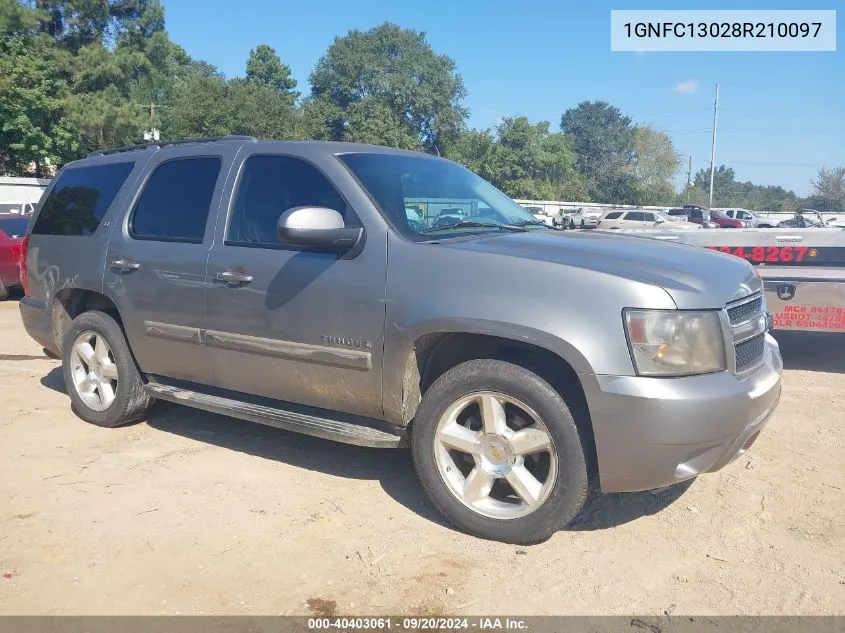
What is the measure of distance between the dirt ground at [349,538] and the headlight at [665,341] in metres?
0.89

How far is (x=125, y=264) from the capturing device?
4.68 meters

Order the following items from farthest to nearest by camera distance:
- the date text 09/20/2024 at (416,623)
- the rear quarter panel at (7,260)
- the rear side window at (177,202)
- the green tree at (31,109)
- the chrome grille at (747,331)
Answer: the green tree at (31,109), the rear quarter panel at (7,260), the rear side window at (177,202), the chrome grille at (747,331), the date text 09/20/2024 at (416,623)

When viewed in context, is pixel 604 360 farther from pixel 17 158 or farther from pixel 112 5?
pixel 112 5

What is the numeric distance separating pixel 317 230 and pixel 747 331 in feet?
6.81

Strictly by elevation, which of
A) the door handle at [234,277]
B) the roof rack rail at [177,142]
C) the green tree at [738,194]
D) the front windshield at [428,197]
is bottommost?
the green tree at [738,194]

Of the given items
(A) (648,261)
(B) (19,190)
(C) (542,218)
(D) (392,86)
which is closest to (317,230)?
(A) (648,261)

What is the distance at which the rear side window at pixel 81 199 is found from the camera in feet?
16.6

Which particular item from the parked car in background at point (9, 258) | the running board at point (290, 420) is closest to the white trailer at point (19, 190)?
the parked car in background at point (9, 258)

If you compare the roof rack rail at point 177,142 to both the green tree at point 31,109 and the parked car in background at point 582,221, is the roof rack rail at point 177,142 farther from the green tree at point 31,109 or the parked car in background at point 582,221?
the green tree at point 31,109

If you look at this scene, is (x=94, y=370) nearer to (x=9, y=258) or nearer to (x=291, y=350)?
(x=291, y=350)

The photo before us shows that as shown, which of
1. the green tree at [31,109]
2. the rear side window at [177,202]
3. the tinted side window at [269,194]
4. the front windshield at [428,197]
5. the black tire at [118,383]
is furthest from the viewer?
the green tree at [31,109]

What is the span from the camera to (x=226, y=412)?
13.9 feet

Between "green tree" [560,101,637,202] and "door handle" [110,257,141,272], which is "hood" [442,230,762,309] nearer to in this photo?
"door handle" [110,257,141,272]

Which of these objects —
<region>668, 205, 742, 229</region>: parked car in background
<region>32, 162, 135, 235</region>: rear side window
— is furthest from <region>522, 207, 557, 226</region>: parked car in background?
<region>668, 205, 742, 229</region>: parked car in background
